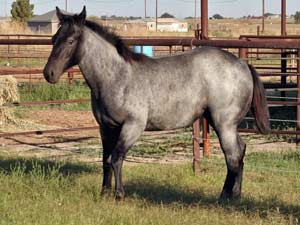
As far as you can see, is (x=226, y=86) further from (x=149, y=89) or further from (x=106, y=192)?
(x=106, y=192)

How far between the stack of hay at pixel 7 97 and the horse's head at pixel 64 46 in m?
5.75

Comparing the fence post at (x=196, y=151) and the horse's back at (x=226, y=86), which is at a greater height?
the horse's back at (x=226, y=86)

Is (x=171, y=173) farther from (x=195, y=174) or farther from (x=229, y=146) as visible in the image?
(x=229, y=146)

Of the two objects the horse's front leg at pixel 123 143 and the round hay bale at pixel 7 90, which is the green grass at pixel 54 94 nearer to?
the round hay bale at pixel 7 90

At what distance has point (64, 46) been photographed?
6.65 metres

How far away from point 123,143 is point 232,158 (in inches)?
47.2

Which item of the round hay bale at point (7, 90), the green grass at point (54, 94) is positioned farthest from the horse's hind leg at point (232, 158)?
the green grass at point (54, 94)

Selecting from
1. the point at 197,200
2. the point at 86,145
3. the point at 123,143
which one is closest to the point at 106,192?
the point at 123,143

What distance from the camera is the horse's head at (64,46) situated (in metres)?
6.59

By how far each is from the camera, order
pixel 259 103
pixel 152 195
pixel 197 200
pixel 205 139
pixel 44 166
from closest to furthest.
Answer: pixel 197 200 < pixel 152 195 < pixel 259 103 < pixel 44 166 < pixel 205 139

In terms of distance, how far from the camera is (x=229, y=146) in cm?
709

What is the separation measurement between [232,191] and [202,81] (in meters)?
1.15

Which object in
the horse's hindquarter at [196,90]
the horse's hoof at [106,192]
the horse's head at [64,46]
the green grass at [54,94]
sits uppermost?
the horse's head at [64,46]

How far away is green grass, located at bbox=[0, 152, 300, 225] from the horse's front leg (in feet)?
0.54
